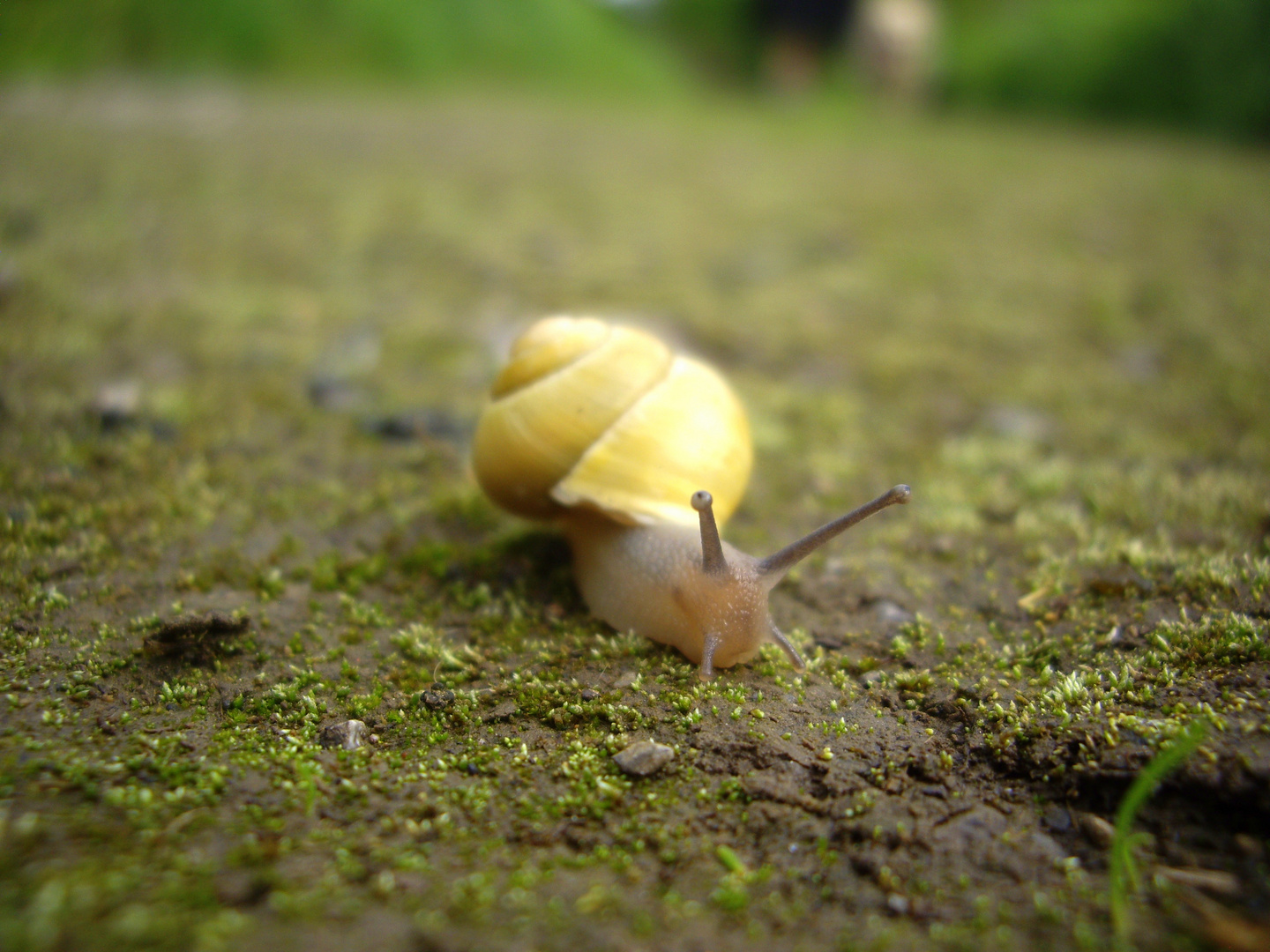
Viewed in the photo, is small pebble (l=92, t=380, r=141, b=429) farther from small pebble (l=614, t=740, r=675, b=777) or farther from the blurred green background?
the blurred green background

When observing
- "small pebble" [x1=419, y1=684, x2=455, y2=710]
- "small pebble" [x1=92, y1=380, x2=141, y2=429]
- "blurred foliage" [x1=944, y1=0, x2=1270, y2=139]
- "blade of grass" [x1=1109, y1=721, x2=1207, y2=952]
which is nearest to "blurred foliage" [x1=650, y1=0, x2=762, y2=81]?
"blurred foliage" [x1=944, y1=0, x2=1270, y2=139]

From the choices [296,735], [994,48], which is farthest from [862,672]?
[994,48]

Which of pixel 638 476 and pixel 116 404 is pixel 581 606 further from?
pixel 116 404

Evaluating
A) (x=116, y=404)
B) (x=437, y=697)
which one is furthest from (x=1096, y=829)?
(x=116, y=404)

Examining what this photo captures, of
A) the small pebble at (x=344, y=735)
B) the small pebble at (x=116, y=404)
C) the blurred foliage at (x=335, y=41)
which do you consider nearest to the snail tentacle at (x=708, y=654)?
the small pebble at (x=344, y=735)

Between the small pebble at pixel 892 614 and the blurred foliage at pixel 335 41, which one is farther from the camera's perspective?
the blurred foliage at pixel 335 41

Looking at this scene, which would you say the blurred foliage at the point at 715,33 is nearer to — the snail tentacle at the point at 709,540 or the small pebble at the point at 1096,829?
the snail tentacle at the point at 709,540
